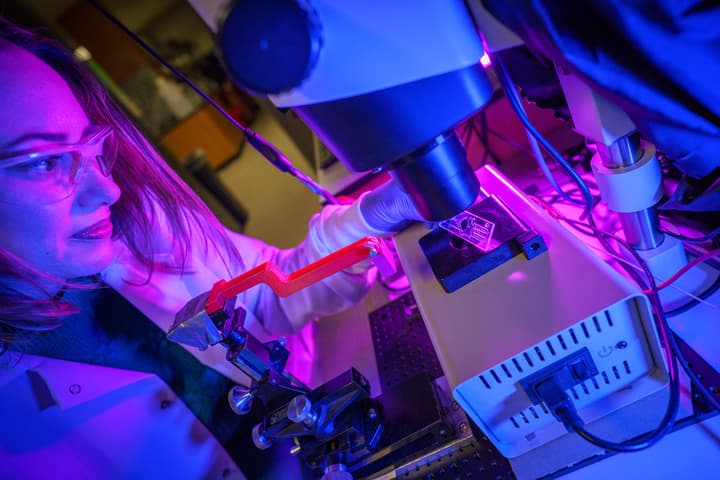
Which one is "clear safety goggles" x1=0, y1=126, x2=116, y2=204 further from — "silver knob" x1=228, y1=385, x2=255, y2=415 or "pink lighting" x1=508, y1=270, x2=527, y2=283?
"pink lighting" x1=508, y1=270, x2=527, y2=283

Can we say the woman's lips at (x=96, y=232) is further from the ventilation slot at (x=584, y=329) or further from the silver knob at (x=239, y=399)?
the ventilation slot at (x=584, y=329)

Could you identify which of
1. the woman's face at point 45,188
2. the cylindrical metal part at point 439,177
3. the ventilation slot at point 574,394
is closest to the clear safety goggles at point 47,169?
the woman's face at point 45,188

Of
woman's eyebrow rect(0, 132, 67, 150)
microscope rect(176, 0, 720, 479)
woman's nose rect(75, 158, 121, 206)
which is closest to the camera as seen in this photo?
microscope rect(176, 0, 720, 479)

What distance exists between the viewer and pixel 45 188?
1.95 ft

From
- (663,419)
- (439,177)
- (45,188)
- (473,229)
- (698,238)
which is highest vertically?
(45,188)

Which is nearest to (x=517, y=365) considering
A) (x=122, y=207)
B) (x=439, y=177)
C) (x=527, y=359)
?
(x=527, y=359)

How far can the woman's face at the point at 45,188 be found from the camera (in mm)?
540

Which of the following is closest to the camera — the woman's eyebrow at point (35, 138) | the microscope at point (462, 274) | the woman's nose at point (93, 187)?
the microscope at point (462, 274)

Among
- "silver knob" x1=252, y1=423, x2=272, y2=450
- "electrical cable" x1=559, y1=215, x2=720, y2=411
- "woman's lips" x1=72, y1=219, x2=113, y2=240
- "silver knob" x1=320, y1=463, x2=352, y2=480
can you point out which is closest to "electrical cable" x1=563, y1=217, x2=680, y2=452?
"electrical cable" x1=559, y1=215, x2=720, y2=411

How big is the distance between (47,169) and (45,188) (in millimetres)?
30

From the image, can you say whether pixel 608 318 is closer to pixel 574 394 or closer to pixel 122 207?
pixel 574 394

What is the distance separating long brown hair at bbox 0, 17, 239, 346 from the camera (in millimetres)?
659

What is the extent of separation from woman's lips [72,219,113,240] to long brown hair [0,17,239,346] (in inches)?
3.5

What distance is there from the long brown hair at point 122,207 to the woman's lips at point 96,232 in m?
0.09
